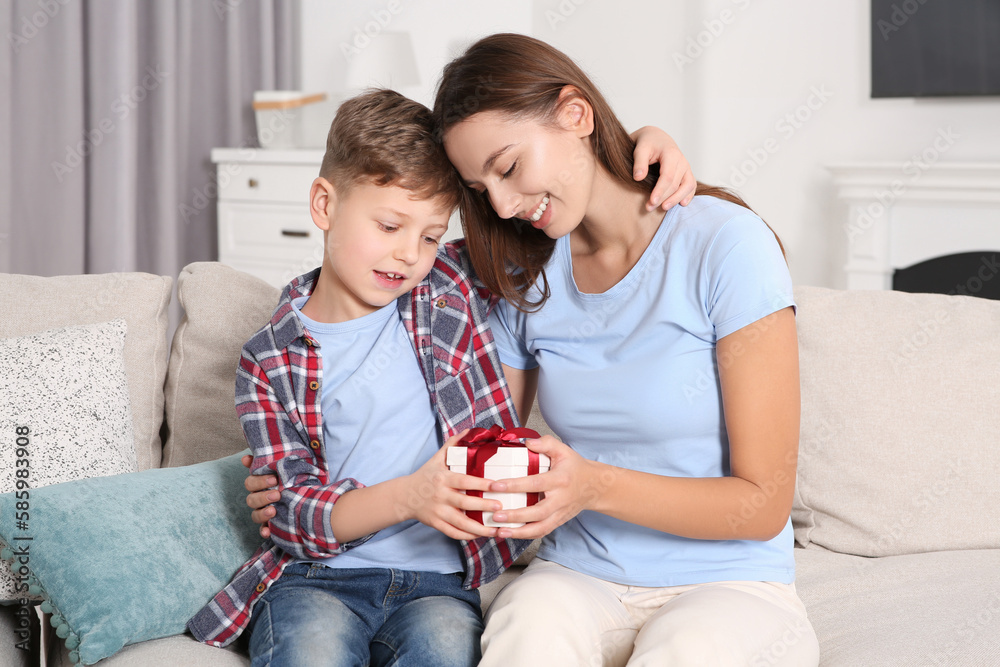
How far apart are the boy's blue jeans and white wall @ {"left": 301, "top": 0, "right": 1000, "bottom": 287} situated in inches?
87.6

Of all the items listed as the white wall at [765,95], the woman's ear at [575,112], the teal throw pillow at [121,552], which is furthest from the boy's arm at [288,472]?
the white wall at [765,95]

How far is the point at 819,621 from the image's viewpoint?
123cm

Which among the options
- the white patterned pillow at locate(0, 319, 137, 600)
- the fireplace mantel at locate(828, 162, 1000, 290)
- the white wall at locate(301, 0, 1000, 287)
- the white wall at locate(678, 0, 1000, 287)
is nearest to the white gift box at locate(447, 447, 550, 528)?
the white patterned pillow at locate(0, 319, 137, 600)

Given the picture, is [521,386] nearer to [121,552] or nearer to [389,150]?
[389,150]

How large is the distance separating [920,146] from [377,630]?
2754mm

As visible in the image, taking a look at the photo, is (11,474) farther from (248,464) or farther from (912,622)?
(912,622)

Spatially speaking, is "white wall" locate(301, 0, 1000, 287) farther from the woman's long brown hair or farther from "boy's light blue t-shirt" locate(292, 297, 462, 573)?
"boy's light blue t-shirt" locate(292, 297, 462, 573)

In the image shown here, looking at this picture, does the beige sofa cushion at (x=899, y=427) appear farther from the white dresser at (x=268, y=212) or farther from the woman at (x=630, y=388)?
the white dresser at (x=268, y=212)

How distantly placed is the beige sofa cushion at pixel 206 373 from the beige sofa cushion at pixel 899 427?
100 cm

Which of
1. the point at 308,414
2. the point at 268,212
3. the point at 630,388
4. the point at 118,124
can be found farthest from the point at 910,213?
the point at 118,124

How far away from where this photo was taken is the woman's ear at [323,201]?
1.22 m

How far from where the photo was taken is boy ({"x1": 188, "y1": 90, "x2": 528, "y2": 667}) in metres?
1.12

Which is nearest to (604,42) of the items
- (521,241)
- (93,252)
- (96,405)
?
(93,252)

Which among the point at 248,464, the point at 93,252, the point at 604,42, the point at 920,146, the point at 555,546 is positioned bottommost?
the point at 555,546
